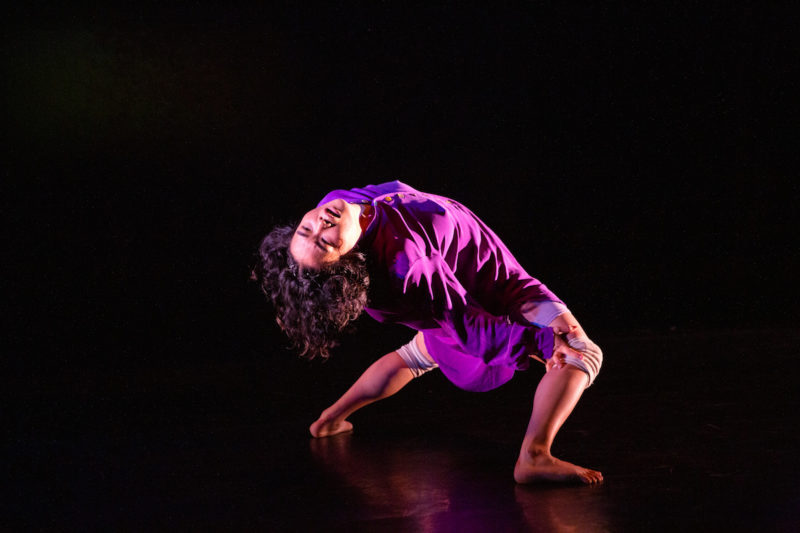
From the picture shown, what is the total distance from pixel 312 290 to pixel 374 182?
1998 millimetres

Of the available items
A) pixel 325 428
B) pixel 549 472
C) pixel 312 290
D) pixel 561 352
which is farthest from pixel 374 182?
pixel 549 472

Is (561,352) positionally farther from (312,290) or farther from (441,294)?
(312,290)

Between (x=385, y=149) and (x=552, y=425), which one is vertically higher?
(x=385, y=149)

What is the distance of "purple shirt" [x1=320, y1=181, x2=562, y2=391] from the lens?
151cm

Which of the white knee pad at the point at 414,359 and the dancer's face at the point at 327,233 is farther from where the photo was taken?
the white knee pad at the point at 414,359

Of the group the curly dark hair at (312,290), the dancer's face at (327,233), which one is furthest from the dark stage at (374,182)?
the dancer's face at (327,233)

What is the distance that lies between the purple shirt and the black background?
1.78 m

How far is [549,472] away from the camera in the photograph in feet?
4.50

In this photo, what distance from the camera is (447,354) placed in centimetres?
173

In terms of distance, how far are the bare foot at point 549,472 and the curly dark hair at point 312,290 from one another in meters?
0.47

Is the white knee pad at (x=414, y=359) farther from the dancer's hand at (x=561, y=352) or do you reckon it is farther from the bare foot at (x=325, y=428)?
the dancer's hand at (x=561, y=352)

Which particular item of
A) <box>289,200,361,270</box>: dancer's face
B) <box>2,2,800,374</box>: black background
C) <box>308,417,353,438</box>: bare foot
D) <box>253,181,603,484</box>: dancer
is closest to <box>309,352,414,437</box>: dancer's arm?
<box>308,417,353,438</box>: bare foot

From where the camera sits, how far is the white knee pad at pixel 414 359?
1.81 metres

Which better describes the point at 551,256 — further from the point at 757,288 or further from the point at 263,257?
the point at 263,257
